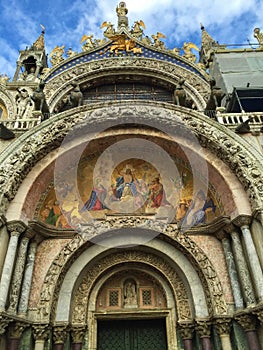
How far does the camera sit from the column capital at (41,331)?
20.4ft

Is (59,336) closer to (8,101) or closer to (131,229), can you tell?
(131,229)

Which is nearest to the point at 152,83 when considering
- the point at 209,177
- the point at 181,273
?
the point at 209,177

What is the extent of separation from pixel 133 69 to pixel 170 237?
8.60 m

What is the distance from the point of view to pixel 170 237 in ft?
24.3


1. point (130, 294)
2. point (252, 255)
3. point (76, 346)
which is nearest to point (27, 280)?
point (76, 346)

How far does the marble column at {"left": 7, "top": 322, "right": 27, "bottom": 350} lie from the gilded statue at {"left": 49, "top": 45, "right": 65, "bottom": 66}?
11.3 metres

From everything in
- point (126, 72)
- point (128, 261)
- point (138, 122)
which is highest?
point (126, 72)

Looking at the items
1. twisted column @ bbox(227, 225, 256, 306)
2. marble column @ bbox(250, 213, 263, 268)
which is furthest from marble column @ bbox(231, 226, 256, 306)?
marble column @ bbox(250, 213, 263, 268)

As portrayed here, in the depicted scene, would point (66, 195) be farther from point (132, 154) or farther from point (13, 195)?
point (132, 154)

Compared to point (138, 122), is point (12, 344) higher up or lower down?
lower down

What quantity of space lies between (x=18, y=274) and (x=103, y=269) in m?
2.22

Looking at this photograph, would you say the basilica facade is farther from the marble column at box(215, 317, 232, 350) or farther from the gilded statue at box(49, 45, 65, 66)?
the gilded statue at box(49, 45, 65, 66)

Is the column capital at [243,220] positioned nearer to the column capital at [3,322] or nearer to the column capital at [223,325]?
the column capital at [223,325]

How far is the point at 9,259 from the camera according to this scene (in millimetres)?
6336
